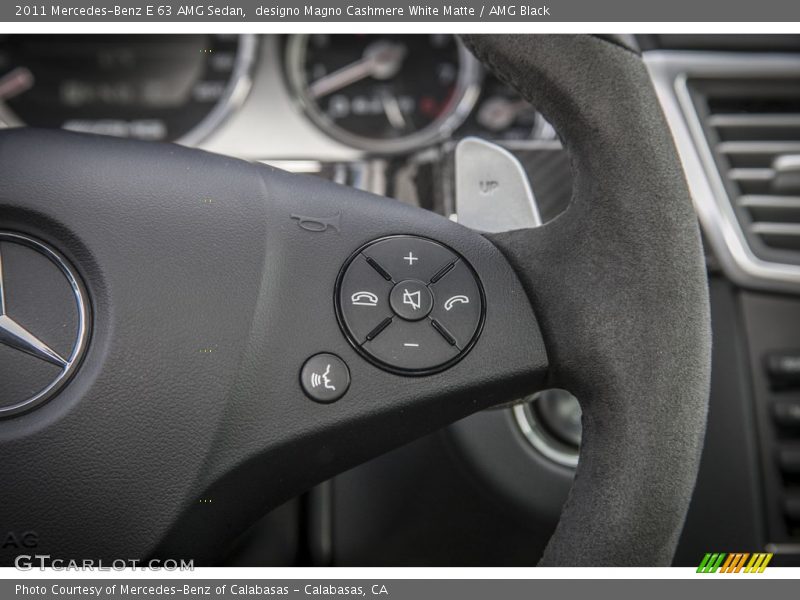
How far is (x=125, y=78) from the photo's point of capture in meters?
1.67

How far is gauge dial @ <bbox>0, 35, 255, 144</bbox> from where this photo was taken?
5.42 ft

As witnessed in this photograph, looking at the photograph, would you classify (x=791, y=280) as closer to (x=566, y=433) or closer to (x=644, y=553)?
(x=566, y=433)

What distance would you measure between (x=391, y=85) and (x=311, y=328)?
1.31 meters

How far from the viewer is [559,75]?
569 mm

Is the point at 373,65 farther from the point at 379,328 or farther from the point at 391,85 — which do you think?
the point at 379,328

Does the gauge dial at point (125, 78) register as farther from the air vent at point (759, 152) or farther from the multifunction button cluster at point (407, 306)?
the multifunction button cluster at point (407, 306)

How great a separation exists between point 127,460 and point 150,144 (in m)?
0.23

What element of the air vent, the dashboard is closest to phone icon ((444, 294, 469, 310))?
the air vent

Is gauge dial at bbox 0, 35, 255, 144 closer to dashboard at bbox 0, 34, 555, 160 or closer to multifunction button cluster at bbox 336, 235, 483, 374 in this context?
dashboard at bbox 0, 34, 555, 160

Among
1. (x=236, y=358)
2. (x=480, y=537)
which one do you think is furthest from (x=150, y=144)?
(x=480, y=537)

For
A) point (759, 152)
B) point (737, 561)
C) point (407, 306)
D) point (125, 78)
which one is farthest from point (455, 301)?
point (125, 78)

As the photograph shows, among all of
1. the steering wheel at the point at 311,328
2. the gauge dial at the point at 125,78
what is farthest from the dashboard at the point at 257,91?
the steering wheel at the point at 311,328

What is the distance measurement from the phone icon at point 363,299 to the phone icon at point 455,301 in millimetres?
50

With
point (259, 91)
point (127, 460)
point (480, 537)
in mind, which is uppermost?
point (259, 91)
